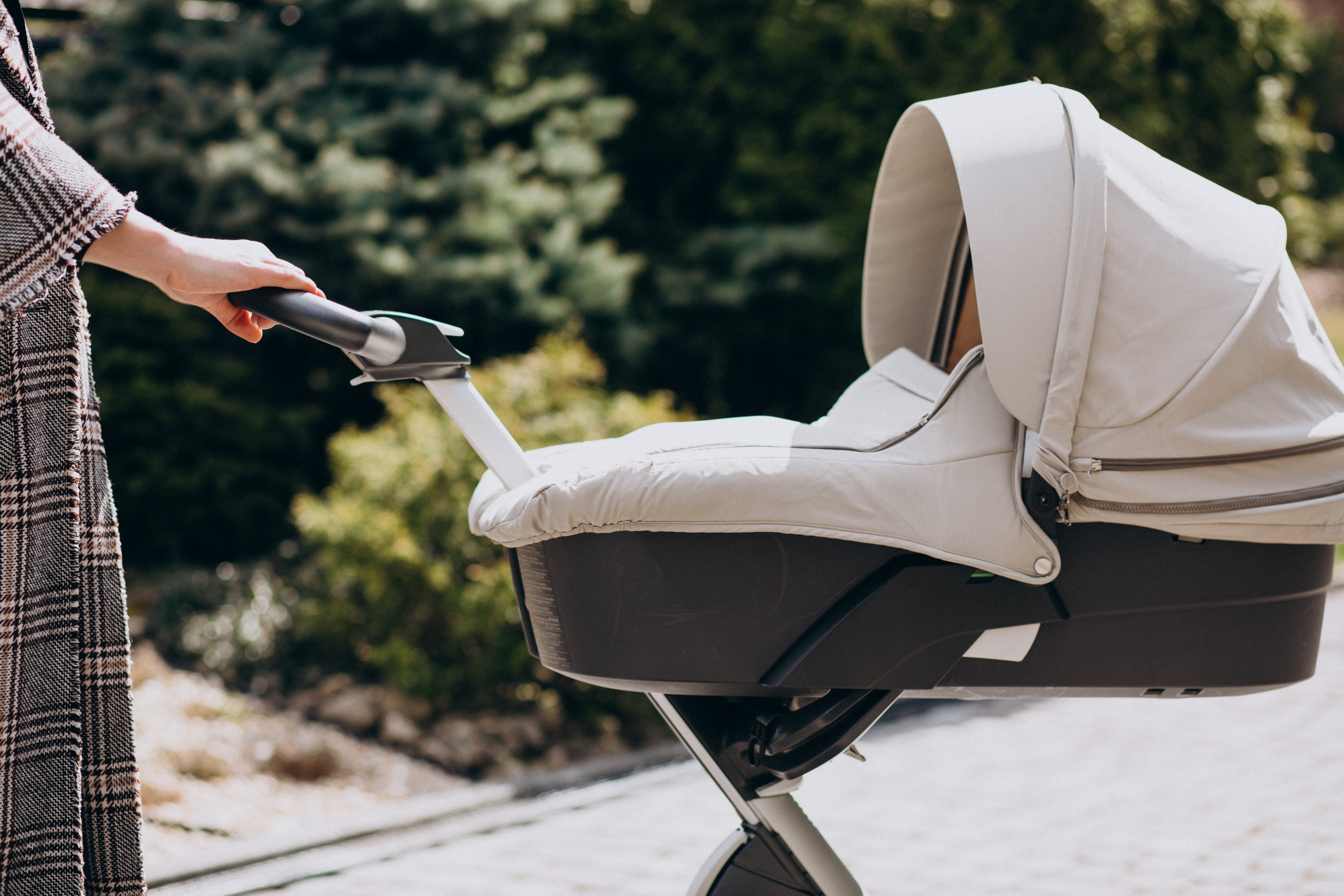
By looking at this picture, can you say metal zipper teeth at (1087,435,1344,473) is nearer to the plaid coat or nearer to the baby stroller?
the baby stroller

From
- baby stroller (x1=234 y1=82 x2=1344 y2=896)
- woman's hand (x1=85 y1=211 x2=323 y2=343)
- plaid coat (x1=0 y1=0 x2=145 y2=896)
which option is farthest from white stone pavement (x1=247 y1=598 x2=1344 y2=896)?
woman's hand (x1=85 y1=211 x2=323 y2=343)

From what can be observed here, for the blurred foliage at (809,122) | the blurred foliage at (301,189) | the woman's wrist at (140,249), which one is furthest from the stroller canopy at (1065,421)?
the blurred foliage at (809,122)

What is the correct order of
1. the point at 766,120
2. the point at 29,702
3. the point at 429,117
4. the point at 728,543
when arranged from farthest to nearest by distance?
the point at 766,120
the point at 429,117
the point at 728,543
the point at 29,702

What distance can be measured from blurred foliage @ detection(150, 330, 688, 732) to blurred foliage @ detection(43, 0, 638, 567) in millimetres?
878

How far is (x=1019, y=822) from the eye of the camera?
135 inches

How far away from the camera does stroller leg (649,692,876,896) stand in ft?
6.15

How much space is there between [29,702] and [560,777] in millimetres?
2593

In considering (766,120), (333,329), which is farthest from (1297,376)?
(766,120)

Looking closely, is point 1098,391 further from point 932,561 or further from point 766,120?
point 766,120

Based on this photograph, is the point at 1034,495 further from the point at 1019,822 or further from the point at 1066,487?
the point at 1019,822

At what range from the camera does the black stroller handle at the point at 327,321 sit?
5.16 feet

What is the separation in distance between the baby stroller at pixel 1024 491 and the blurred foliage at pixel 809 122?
15.3ft

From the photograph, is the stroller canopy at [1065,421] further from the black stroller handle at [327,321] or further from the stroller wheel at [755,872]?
the stroller wheel at [755,872]

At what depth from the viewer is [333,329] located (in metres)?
1.59
